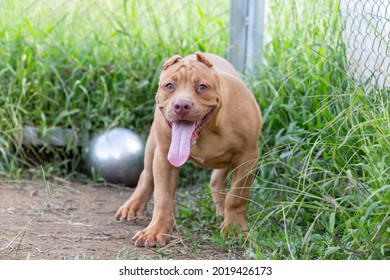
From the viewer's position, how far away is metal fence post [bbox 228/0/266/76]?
24.3ft

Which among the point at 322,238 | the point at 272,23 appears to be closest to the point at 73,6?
the point at 272,23

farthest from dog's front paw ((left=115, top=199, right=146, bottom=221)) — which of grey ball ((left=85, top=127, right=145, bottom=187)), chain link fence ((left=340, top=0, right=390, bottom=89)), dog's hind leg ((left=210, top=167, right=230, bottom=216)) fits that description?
chain link fence ((left=340, top=0, right=390, bottom=89))

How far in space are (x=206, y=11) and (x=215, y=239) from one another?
3.24 meters

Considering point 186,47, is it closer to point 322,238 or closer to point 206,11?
point 206,11

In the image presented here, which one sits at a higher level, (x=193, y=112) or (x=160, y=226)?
(x=193, y=112)

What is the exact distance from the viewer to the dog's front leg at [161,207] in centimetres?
537

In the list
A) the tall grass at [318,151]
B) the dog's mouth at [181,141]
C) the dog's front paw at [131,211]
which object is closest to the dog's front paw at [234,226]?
the tall grass at [318,151]

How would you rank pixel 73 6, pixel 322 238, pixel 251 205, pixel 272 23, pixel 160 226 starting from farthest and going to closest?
1. pixel 73 6
2. pixel 272 23
3. pixel 251 205
4. pixel 160 226
5. pixel 322 238

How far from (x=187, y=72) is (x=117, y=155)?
2.15 metres

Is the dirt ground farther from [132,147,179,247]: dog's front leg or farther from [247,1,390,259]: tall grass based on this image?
[247,1,390,259]: tall grass

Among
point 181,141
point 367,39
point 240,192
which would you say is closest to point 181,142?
point 181,141

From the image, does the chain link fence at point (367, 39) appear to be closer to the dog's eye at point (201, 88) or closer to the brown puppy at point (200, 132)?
the brown puppy at point (200, 132)

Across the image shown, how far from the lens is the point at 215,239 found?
5457 millimetres

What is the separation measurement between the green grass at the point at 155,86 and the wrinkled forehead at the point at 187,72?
82 centimetres
